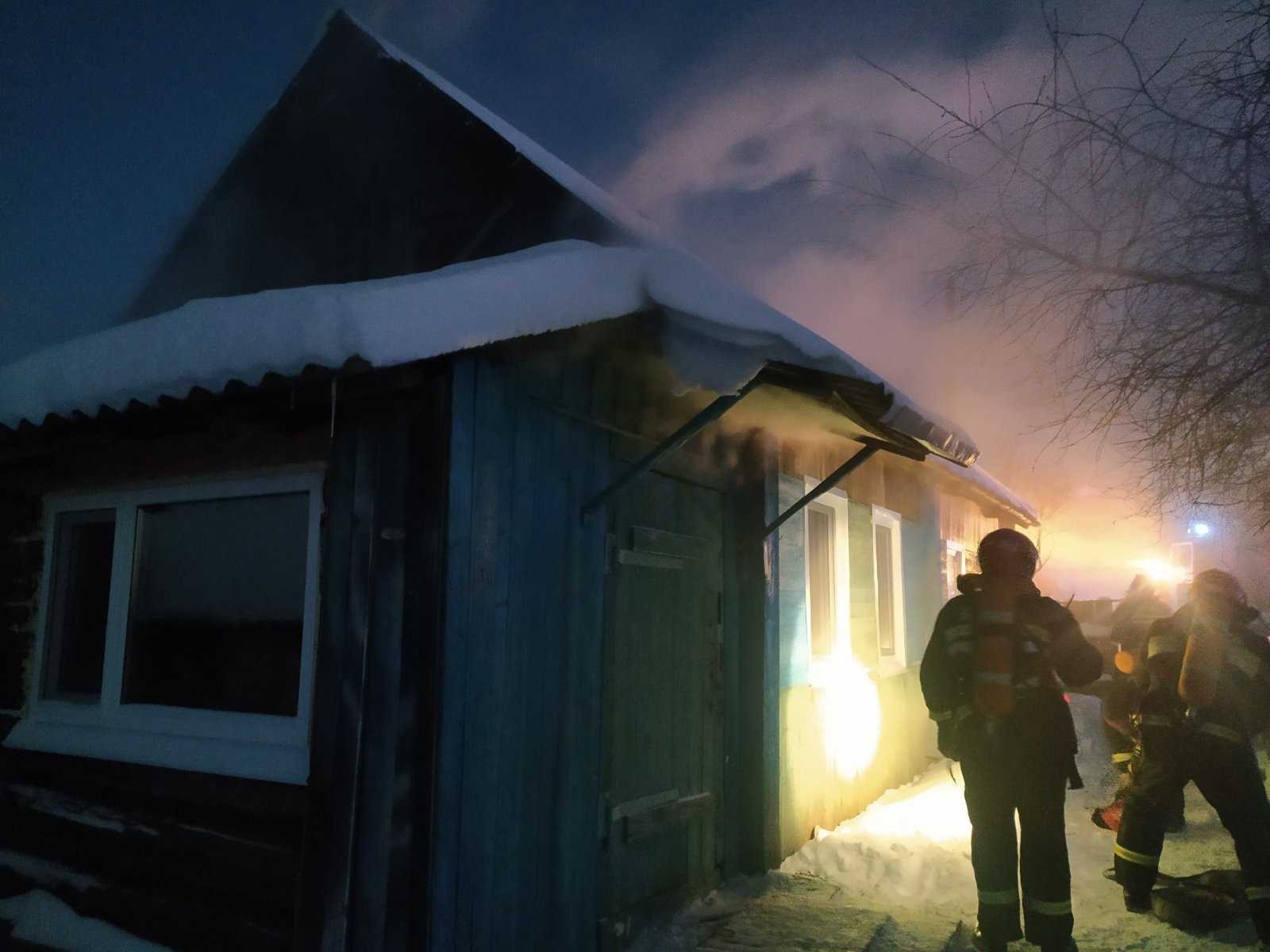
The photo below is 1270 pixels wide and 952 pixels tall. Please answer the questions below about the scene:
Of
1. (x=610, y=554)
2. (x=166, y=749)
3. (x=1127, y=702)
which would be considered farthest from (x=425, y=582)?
(x=1127, y=702)

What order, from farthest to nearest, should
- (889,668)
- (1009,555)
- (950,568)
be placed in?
1. (950,568)
2. (889,668)
3. (1009,555)

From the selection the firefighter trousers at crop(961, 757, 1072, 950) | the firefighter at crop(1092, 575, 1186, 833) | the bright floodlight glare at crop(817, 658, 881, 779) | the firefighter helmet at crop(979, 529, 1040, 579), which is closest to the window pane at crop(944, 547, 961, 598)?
the firefighter at crop(1092, 575, 1186, 833)

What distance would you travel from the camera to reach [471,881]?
3.16m

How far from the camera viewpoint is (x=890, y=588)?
29.4 feet

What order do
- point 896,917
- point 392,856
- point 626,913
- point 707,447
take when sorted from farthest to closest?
1. point 707,447
2. point 896,917
3. point 626,913
4. point 392,856

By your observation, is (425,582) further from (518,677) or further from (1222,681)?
(1222,681)

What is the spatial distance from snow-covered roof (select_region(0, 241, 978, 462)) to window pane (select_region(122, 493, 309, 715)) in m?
0.76

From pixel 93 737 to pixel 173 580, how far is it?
0.85 metres

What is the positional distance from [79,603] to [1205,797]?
599cm

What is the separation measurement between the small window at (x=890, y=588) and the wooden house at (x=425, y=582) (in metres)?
2.98

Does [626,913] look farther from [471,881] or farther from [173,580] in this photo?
[173,580]

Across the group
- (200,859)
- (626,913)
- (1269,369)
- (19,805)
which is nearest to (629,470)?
(626,913)

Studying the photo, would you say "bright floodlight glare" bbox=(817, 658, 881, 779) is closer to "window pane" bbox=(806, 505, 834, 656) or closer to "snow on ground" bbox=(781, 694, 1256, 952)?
"window pane" bbox=(806, 505, 834, 656)

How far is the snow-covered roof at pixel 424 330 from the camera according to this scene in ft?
8.99
